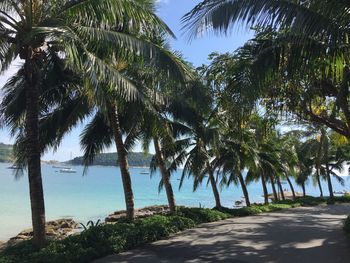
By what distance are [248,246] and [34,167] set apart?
5719mm

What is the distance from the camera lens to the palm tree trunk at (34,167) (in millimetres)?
9398

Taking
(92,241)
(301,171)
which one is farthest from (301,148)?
(92,241)

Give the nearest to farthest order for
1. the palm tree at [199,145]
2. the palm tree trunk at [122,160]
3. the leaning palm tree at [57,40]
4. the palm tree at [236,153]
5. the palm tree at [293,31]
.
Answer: the palm tree at [293,31] < the leaning palm tree at [57,40] < the palm tree trunk at [122,160] < the palm tree at [199,145] < the palm tree at [236,153]

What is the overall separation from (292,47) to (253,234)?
22.4ft

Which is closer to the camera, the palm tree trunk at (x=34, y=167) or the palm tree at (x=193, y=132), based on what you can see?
the palm tree trunk at (x=34, y=167)

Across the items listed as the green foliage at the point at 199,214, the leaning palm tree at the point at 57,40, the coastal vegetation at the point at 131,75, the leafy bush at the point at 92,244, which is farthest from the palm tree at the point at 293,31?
the green foliage at the point at 199,214

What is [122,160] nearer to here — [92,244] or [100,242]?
[100,242]

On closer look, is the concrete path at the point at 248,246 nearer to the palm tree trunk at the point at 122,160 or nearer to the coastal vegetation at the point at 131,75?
the coastal vegetation at the point at 131,75

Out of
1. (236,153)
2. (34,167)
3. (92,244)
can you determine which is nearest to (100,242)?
(92,244)

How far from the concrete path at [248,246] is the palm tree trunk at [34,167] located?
1578mm

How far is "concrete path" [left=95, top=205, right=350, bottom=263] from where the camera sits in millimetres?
9562

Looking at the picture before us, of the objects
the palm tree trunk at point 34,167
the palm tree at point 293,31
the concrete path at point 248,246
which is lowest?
the concrete path at point 248,246

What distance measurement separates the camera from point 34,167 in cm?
943

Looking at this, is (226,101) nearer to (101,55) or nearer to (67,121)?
(101,55)
